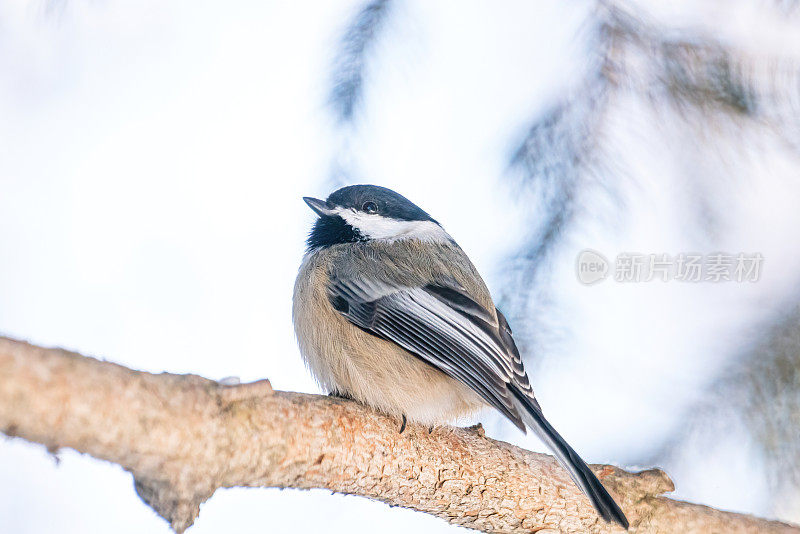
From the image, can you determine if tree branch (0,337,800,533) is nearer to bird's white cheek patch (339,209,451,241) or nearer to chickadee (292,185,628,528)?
chickadee (292,185,628,528)

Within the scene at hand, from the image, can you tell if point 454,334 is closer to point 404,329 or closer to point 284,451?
point 404,329

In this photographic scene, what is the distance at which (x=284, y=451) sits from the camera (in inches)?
50.6

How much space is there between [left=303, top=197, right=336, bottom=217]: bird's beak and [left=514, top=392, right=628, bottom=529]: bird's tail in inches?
31.7

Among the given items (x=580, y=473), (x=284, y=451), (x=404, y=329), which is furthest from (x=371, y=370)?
(x=580, y=473)

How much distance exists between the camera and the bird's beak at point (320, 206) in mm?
1973

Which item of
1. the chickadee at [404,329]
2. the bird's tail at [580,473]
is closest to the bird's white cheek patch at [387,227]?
the chickadee at [404,329]

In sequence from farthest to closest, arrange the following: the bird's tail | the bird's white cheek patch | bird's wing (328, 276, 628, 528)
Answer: the bird's white cheek patch < bird's wing (328, 276, 628, 528) < the bird's tail

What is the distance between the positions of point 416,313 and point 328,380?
25cm

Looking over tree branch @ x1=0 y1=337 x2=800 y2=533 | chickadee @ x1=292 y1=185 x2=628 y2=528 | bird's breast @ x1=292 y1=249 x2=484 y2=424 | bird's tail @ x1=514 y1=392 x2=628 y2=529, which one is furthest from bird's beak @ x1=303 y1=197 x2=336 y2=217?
bird's tail @ x1=514 y1=392 x2=628 y2=529

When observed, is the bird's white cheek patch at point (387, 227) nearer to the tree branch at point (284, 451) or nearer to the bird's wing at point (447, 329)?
the bird's wing at point (447, 329)

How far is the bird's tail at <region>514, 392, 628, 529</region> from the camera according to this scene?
4.34ft

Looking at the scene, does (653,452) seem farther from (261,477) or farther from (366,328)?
(261,477)

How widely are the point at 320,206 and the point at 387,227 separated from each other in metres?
0.19

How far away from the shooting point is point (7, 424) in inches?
37.7
